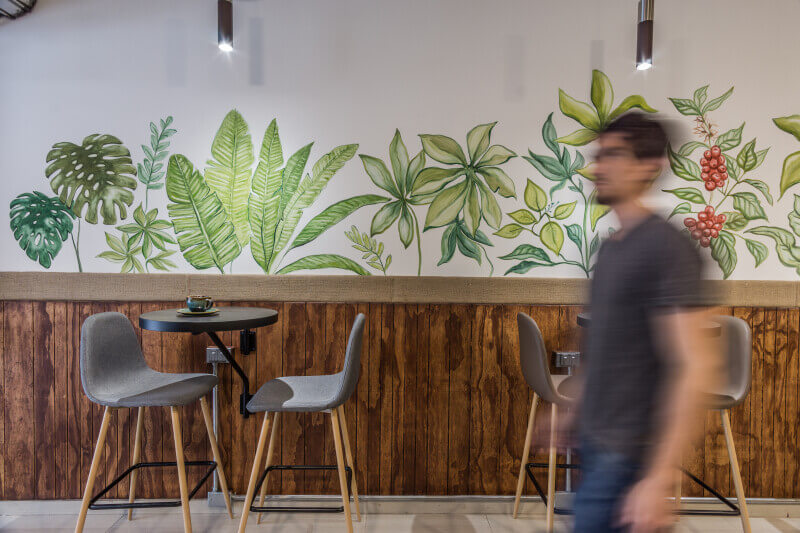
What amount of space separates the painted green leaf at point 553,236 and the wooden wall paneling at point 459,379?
55 cm

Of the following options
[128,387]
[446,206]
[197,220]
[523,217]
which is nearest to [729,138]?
[523,217]

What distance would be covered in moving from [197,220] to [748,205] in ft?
9.90

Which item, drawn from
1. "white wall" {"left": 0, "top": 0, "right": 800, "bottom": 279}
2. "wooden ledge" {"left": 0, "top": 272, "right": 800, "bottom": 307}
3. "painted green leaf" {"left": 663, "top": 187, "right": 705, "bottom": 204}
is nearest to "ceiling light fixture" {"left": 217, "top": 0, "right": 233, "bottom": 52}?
"white wall" {"left": 0, "top": 0, "right": 800, "bottom": 279}

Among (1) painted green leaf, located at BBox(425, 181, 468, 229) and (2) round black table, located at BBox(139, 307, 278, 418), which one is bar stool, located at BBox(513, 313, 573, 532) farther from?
(2) round black table, located at BBox(139, 307, 278, 418)

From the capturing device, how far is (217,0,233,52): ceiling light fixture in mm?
2403

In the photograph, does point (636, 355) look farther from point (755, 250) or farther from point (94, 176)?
point (94, 176)

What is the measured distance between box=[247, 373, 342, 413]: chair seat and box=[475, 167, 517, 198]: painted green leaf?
131 centimetres

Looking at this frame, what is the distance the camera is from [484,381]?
2621 mm

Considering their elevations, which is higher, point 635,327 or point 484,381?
point 635,327

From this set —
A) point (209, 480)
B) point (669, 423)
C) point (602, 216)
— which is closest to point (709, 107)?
point (602, 216)

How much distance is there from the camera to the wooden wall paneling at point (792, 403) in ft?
8.57

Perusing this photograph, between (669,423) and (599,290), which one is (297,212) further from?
(669,423)

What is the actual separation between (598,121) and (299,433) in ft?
7.73

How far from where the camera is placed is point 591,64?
104 inches
